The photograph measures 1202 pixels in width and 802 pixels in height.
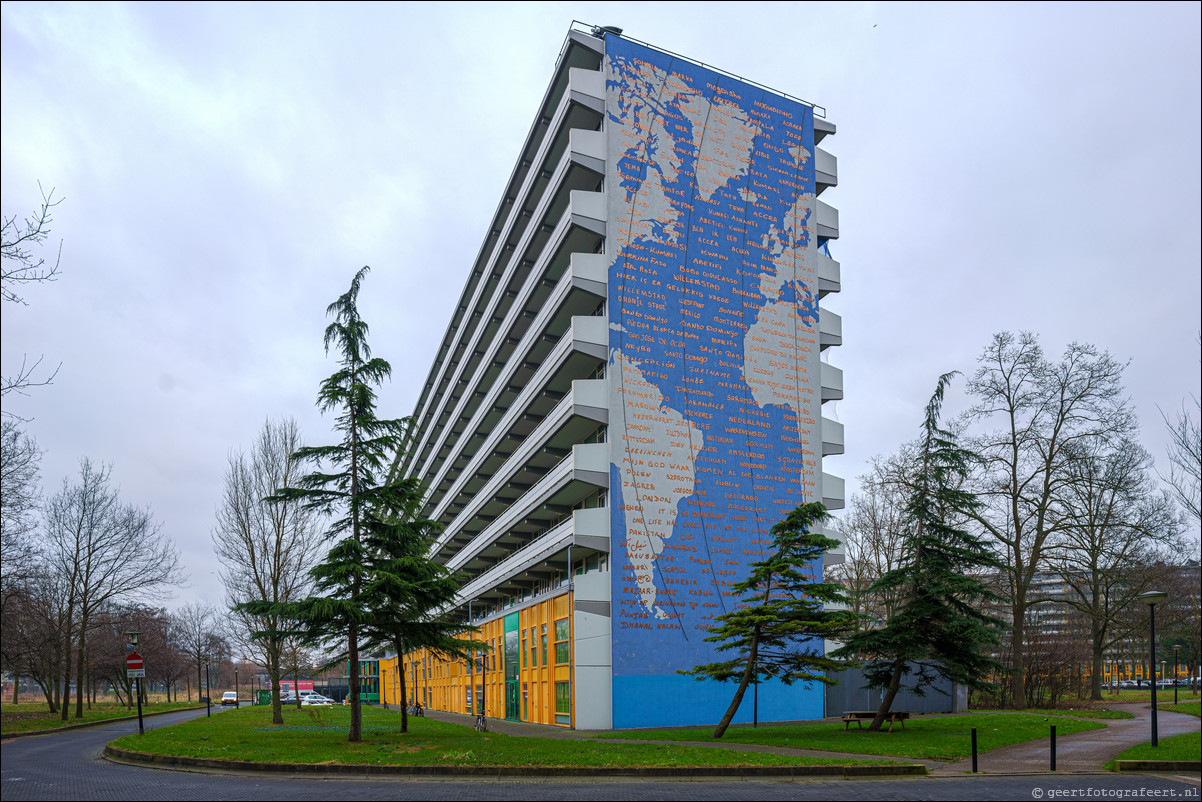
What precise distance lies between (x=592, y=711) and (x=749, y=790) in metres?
16.8

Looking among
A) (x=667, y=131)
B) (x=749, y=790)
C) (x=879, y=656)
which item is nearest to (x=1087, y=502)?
(x=879, y=656)

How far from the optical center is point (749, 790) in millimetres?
15664

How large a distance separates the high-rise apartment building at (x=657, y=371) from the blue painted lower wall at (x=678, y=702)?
0.27 feet

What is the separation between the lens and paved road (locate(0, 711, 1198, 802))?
14.7 metres

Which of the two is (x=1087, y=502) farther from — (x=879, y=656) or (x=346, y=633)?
(x=346, y=633)

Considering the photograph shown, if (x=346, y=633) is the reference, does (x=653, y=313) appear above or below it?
above

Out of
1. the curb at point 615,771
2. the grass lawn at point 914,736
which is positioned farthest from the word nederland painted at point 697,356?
the curb at point 615,771

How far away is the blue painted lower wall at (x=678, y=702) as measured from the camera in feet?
104

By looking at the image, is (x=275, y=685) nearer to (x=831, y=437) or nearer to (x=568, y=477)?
(x=568, y=477)

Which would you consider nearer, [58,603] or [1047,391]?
[1047,391]

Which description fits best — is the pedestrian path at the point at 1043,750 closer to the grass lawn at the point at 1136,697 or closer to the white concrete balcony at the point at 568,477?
the white concrete balcony at the point at 568,477

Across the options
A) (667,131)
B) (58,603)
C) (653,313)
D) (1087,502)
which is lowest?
(58,603)

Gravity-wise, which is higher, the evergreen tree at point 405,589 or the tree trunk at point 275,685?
the evergreen tree at point 405,589

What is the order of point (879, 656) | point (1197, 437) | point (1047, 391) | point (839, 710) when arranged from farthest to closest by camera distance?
1. point (1047, 391)
2. point (839, 710)
3. point (879, 656)
4. point (1197, 437)
